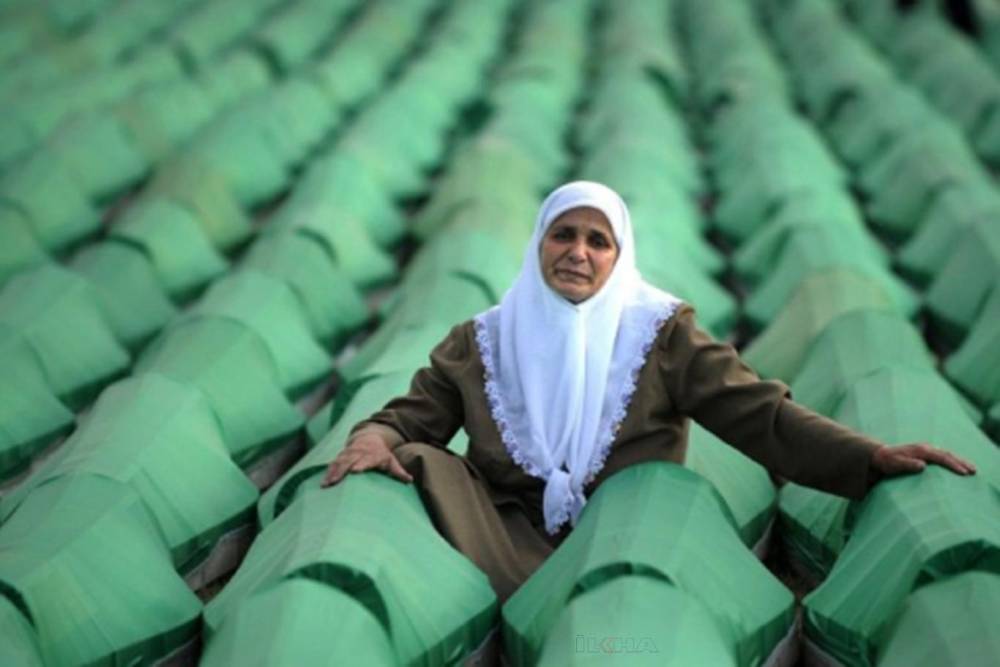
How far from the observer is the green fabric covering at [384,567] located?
89.4 inches

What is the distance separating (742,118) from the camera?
629 centimetres

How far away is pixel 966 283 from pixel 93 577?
2536mm

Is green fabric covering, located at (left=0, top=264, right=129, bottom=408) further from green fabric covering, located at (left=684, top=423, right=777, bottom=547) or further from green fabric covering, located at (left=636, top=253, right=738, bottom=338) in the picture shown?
green fabric covering, located at (left=684, top=423, right=777, bottom=547)

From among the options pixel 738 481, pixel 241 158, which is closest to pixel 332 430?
pixel 738 481

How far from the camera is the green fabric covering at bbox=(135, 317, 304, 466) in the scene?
10.9 ft

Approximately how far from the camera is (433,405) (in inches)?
107

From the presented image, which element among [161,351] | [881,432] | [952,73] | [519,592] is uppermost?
[161,351]

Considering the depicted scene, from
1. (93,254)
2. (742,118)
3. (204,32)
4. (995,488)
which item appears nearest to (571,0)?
(204,32)

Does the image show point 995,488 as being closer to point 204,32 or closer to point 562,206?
point 562,206

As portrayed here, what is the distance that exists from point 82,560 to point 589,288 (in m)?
0.91

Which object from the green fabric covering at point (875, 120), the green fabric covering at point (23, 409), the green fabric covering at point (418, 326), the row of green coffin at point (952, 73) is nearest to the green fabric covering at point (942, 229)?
the green fabric covering at point (875, 120)

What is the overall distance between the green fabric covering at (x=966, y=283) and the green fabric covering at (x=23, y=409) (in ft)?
7.17

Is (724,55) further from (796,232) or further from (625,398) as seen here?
(625,398)

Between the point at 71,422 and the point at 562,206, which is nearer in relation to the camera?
the point at 562,206
